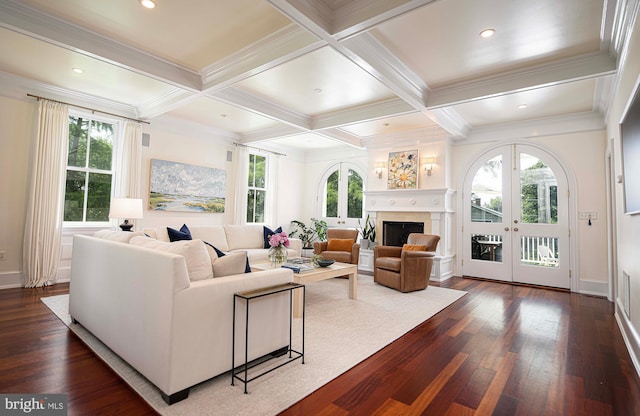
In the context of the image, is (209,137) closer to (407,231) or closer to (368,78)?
(368,78)

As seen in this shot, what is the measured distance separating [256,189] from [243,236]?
6.39 ft

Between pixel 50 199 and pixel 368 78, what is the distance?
468cm

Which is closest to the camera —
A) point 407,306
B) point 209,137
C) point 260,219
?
point 407,306

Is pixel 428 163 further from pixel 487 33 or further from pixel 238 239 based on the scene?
pixel 238 239

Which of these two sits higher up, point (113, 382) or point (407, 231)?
point (407, 231)

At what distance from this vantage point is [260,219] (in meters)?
7.54

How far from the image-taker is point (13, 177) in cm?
434

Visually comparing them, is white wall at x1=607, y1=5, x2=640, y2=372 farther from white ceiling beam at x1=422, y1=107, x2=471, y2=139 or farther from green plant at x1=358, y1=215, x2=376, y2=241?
green plant at x1=358, y1=215, x2=376, y2=241

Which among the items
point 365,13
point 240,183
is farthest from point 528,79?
point 240,183

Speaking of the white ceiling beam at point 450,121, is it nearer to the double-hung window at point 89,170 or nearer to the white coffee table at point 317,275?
the white coffee table at point 317,275

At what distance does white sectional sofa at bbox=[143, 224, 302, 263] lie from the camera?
5.20 metres

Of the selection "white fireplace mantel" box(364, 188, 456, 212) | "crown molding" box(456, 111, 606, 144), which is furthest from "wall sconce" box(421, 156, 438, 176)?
"crown molding" box(456, 111, 606, 144)

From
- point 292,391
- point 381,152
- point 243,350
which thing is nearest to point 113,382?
point 243,350

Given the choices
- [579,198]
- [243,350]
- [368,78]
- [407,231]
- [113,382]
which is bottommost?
[113,382]
